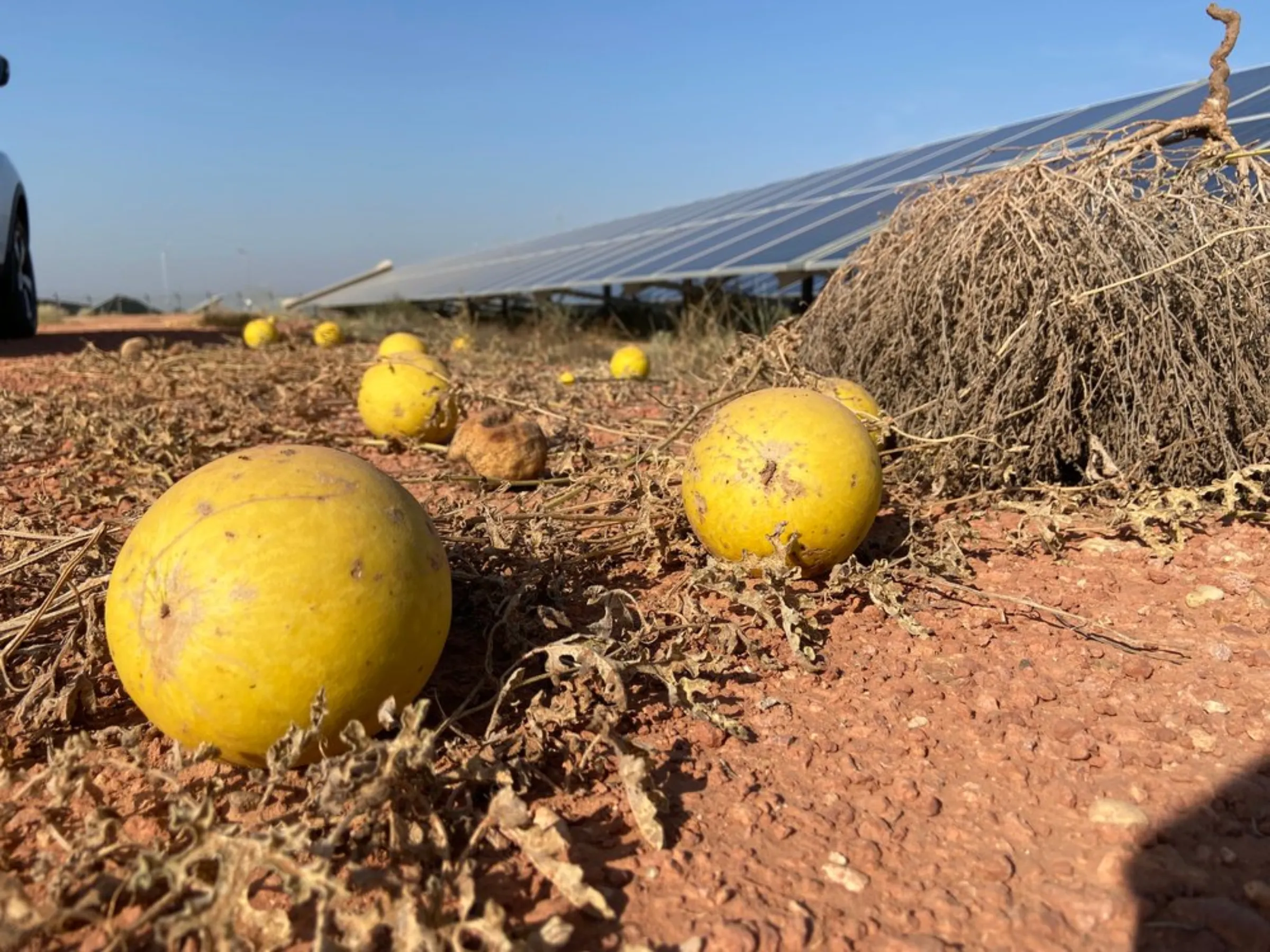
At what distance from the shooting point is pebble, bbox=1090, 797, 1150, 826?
1.87m

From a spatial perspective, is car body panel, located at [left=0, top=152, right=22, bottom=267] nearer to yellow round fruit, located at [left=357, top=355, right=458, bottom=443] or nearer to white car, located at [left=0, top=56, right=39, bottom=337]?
white car, located at [left=0, top=56, right=39, bottom=337]

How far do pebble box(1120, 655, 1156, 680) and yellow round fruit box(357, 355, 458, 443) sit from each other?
3.47 meters

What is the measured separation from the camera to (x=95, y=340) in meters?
11.1

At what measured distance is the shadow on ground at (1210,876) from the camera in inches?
61.4

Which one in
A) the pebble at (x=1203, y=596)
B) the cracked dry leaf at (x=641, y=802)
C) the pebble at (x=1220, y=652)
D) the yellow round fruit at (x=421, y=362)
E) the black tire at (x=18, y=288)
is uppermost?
the black tire at (x=18, y=288)

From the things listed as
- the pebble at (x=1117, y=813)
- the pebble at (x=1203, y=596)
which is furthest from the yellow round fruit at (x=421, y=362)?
the pebble at (x=1117, y=813)

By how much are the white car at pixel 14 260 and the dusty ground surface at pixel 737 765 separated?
7.16 metres

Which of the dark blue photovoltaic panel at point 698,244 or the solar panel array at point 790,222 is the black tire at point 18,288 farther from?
the dark blue photovoltaic panel at point 698,244

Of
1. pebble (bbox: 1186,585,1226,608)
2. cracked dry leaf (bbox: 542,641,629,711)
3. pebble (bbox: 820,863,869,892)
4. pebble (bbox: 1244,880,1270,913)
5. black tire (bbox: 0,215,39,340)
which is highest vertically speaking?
black tire (bbox: 0,215,39,340)

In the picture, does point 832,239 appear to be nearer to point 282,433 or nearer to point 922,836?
point 282,433

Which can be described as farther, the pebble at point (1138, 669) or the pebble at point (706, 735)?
the pebble at point (1138, 669)

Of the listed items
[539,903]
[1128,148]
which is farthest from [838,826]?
[1128,148]

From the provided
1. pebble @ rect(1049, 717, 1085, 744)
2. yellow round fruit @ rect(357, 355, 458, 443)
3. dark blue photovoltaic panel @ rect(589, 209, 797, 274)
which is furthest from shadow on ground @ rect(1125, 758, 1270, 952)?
dark blue photovoltaic panel @ rect(589, 209, 797, 274)

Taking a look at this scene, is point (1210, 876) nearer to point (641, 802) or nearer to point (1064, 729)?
point (1064, 729)
